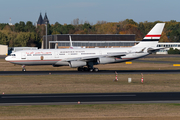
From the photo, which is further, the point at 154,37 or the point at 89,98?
the point at 154,37

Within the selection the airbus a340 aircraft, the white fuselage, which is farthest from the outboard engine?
the white fuselage

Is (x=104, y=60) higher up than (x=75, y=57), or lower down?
lower down

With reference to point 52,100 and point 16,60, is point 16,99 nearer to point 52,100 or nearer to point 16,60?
point 52,100

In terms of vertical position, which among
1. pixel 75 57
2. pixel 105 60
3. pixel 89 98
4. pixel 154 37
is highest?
pixel 154 37

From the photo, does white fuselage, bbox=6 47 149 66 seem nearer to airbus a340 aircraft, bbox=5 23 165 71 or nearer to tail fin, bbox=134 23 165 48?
airbus a340 aircraft, bbox=5 23 165 71

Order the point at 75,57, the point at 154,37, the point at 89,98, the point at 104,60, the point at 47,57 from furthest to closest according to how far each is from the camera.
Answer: the point at 154,37, the point at 75,57, the point at 47,57, the point at 104,60, the point at 89,98

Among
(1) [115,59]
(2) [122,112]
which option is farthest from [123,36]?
(2) [122,112]

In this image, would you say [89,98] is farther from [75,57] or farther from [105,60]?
[75,57]

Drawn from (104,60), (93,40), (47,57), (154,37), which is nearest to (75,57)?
(47,57)

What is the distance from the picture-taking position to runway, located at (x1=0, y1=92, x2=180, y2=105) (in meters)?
21.0

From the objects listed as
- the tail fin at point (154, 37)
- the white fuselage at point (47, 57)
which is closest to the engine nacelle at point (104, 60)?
the white fuselage at point (47, 57)

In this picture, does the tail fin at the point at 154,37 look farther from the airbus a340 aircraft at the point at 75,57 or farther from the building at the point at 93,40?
the building at the point at 93,40

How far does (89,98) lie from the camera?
22.5m

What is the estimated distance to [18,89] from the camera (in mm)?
27922
